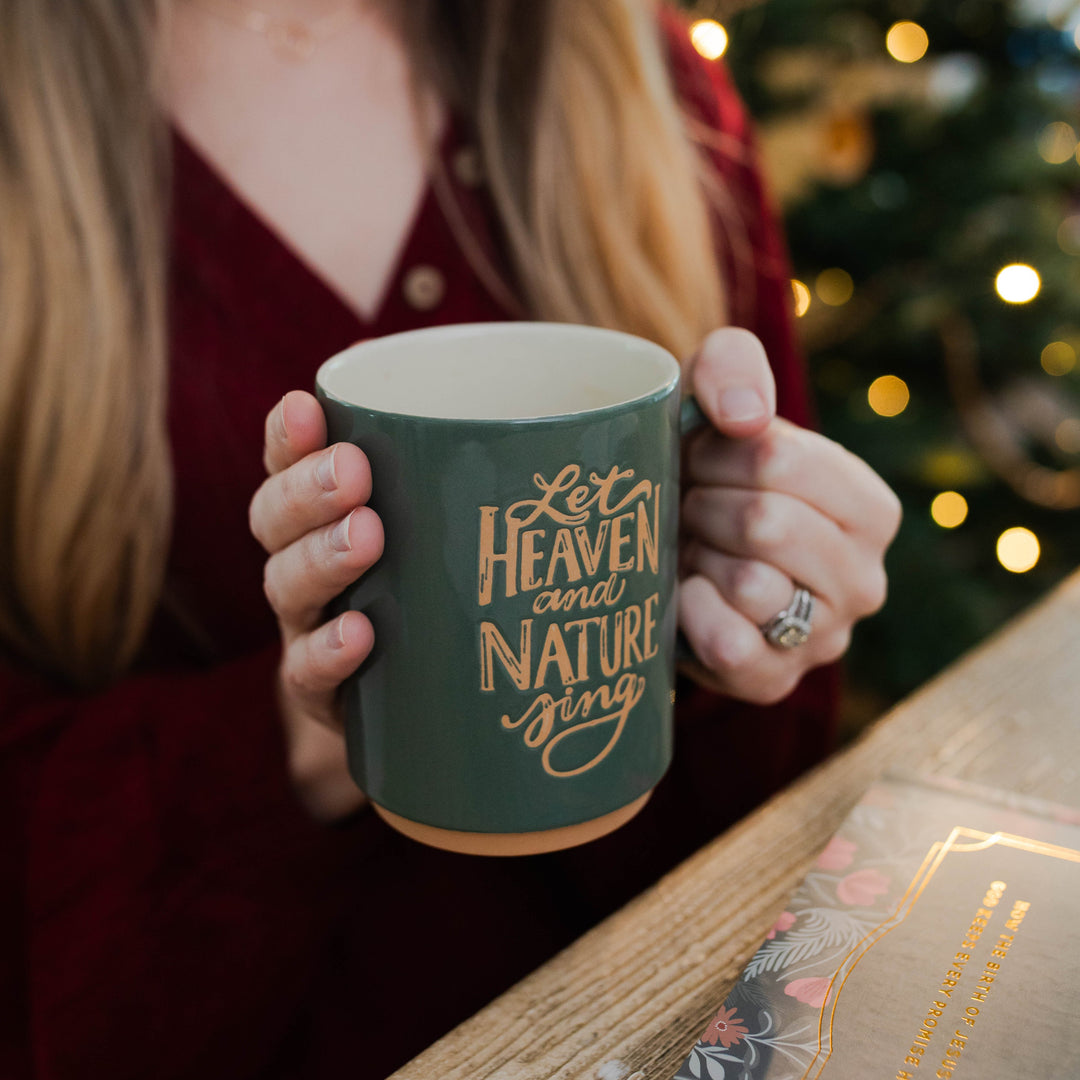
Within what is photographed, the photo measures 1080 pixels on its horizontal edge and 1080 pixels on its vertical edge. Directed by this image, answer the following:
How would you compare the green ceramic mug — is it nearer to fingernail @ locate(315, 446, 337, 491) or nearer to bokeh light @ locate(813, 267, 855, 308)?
fingernail @ locate(315, 446, 337, 491)

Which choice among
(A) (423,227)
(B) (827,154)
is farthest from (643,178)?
(B) (827,154)

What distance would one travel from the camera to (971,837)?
44 cm

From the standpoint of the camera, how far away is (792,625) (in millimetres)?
516

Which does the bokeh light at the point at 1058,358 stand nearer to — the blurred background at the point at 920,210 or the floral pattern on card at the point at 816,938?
the blurred background at the point at 920,210

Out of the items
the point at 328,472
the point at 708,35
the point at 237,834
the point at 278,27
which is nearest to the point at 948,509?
the point at 708,35

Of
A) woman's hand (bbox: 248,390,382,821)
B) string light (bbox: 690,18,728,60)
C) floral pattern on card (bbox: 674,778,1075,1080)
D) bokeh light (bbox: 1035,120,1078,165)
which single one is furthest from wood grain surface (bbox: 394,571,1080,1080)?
bokeh light (bbox: 1035,120,1078,165)

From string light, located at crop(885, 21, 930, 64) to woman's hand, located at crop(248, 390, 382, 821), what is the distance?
162cm

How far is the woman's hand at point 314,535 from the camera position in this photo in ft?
1.26

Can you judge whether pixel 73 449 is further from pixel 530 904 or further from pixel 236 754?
pixel 530 904

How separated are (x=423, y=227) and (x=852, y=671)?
49.1 inches

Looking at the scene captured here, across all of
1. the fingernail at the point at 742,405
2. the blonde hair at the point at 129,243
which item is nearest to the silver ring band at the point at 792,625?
the fingernail at the point at 742,405

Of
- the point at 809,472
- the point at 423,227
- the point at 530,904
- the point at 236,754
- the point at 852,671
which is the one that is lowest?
the point at 852,671

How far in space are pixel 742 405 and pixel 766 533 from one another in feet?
0.24

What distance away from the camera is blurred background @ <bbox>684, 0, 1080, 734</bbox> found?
157 cm
